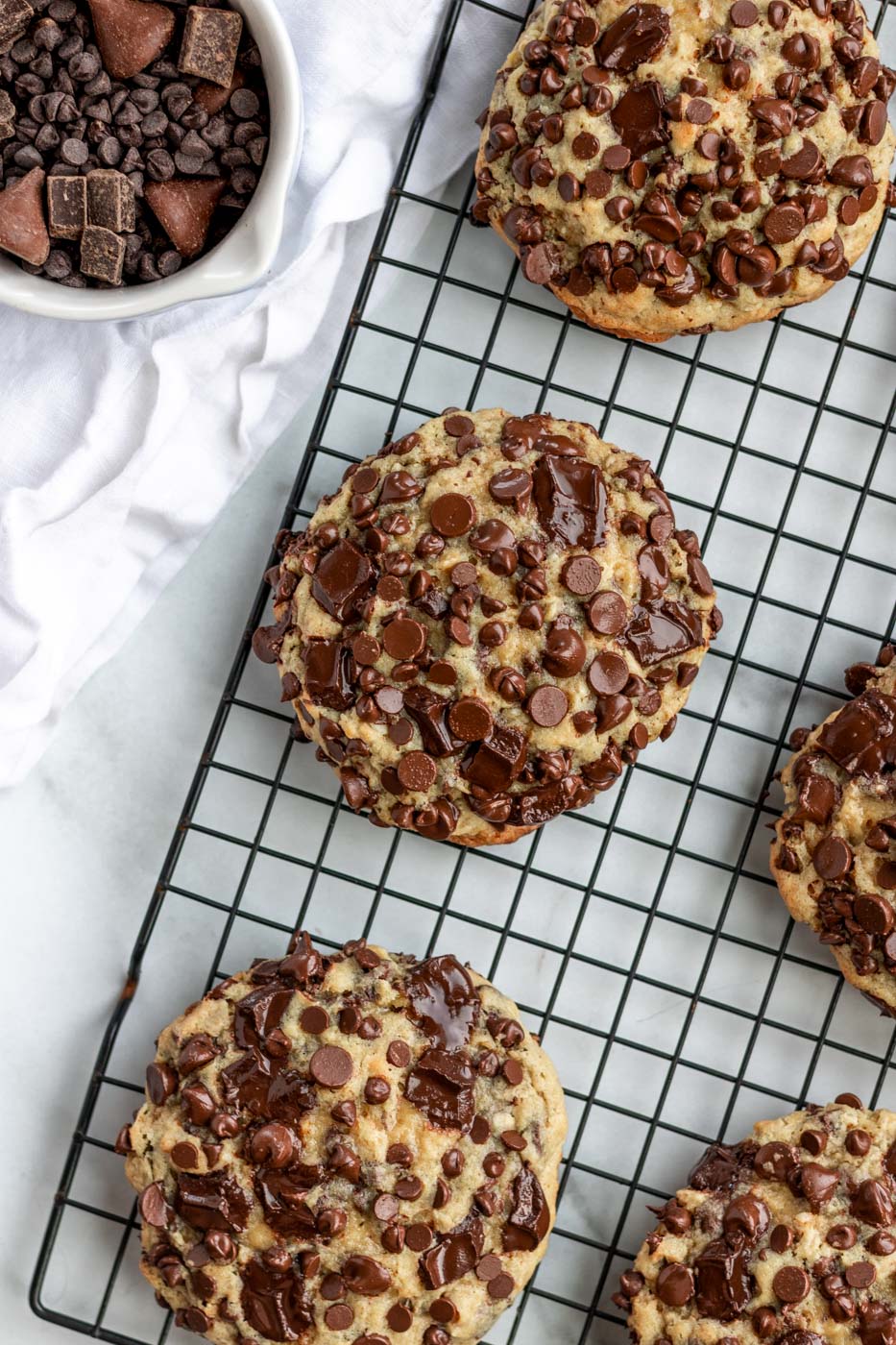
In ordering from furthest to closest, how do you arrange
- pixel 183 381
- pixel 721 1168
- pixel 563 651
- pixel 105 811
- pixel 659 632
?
pixel 105 811, pixel 183 381, pixel 721 1168, pixel 659 632, pixel 563 651

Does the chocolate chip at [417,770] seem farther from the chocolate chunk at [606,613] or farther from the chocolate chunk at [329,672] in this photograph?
the chocolate chunk at [606,613]

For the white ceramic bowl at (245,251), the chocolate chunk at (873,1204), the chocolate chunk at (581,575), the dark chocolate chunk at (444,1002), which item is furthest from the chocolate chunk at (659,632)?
the chocolate chunk at (873,1204)

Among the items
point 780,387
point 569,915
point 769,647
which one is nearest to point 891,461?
point 780,387

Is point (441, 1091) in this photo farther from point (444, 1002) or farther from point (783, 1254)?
point (783, 1254)

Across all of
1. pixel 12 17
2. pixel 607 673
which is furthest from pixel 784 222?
pixel 12 17

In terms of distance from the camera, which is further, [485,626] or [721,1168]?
[721,1168]

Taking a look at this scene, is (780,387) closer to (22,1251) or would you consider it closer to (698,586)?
(698,586)

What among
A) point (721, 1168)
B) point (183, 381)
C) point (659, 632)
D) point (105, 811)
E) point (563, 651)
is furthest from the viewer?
point (105, 811)

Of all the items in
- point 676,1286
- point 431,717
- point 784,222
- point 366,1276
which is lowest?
point 366,1276
